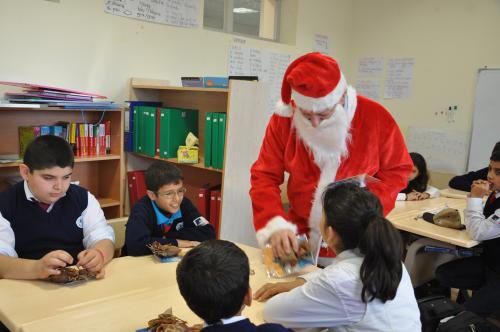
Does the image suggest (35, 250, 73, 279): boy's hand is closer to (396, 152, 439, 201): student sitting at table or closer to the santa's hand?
the santa's hand

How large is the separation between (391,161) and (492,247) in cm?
124

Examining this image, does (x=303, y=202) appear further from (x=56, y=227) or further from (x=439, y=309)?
(x=56, y=227)

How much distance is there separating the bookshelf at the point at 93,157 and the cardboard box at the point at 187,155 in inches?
17.7

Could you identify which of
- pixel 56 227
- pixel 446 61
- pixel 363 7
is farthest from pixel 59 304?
pixel 363 7

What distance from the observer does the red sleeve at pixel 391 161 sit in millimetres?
1772

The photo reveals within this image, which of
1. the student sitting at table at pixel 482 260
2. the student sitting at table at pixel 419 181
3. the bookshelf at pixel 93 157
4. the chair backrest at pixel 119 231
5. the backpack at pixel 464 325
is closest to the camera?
the backpack at pixel 464 325

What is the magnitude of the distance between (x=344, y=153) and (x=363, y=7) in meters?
4.18

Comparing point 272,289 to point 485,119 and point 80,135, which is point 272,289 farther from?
point 485,119

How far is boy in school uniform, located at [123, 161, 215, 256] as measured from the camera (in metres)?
2.05

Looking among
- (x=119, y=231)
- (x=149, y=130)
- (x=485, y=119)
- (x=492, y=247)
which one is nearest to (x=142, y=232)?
(x=119, y=231)

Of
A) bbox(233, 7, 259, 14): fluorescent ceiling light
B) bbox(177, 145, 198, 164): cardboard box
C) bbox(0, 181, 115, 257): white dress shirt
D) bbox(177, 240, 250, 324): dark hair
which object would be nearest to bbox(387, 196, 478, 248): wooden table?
bbox(177, 145, 198, 164): cardboard box

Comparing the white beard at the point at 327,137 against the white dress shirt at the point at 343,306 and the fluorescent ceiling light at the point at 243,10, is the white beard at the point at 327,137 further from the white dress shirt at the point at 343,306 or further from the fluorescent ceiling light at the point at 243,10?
the fluorescent ceiling light at the point at 243,10

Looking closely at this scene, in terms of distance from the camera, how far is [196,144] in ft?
11.4

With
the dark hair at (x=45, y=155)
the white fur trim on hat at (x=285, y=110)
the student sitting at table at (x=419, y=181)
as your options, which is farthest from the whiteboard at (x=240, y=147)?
the dark hair at (x=45, y=155)
